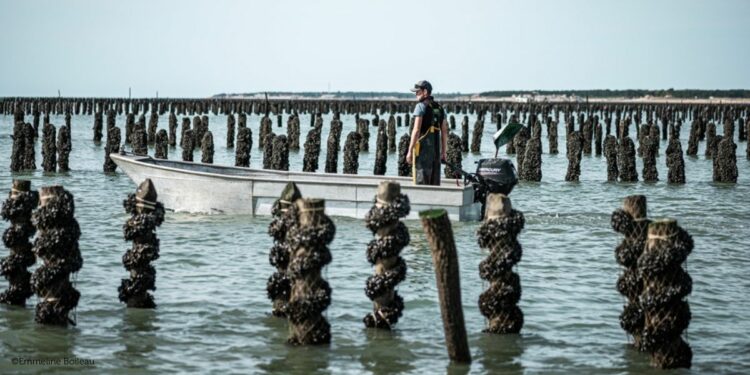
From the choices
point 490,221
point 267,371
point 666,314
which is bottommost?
point 267,371

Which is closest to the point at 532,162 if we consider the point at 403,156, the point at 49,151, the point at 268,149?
the point at 403,156

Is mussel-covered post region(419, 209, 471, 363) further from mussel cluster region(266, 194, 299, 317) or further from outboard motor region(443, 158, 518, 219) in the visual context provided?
outboard motor region(443, 158, 518, 219)

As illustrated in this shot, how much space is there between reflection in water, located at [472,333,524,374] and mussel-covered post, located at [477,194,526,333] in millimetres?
244

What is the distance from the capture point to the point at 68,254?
11523 millimetres

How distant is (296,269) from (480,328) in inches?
92.8

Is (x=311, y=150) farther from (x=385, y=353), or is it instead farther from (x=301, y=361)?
(x=301, y=361)

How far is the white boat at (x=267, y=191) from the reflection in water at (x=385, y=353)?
613cm

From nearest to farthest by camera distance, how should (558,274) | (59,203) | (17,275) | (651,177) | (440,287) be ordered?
(440,287) → (59,203) → (17,275) → (558,274) → (651,177)

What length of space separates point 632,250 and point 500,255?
1.26m

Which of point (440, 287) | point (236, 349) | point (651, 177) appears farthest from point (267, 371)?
point (651, 177)

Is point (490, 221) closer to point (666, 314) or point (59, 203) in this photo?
point (666, 314)

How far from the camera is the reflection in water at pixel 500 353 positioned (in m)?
10.5

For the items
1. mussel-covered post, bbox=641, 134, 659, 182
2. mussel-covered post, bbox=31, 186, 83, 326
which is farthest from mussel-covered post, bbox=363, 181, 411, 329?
mussel-covered post, bbox=641, 134, 659, 182

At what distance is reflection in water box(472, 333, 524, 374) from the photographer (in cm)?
1050
